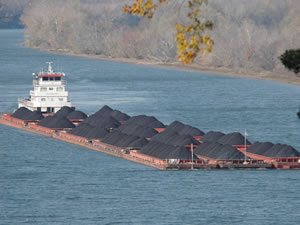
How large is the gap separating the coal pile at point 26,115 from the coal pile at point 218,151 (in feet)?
71.6

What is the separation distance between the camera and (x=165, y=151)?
60.7m

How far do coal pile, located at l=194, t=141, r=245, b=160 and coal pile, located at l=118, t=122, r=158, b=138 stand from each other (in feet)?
23.1

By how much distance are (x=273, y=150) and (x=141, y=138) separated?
899 cm

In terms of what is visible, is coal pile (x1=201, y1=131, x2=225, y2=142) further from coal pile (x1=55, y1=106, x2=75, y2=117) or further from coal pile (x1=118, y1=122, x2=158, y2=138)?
coal pile (x1=55, y1=106, x2=75, y2=117)

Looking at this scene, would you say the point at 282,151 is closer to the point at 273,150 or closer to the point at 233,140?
the point at 273,150

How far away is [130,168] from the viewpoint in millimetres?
58375

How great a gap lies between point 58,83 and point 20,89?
1162 inches

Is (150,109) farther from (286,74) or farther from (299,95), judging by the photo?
(286,74)

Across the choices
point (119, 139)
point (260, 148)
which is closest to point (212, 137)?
Result: point (260, 148)

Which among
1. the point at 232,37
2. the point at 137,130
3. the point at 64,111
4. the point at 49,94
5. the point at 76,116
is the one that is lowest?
the point at 137,130

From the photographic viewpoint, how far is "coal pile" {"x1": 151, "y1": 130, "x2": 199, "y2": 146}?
6312 centimetres

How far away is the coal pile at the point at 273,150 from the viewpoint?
5972 cm

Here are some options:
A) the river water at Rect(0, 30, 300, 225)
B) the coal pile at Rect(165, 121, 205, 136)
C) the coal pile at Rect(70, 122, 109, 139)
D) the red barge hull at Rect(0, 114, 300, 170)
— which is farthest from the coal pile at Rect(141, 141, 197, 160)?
the coal pile at Rect(70, 122, 109, 139)

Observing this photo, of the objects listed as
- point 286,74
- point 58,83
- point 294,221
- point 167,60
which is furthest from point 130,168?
point 167,60
